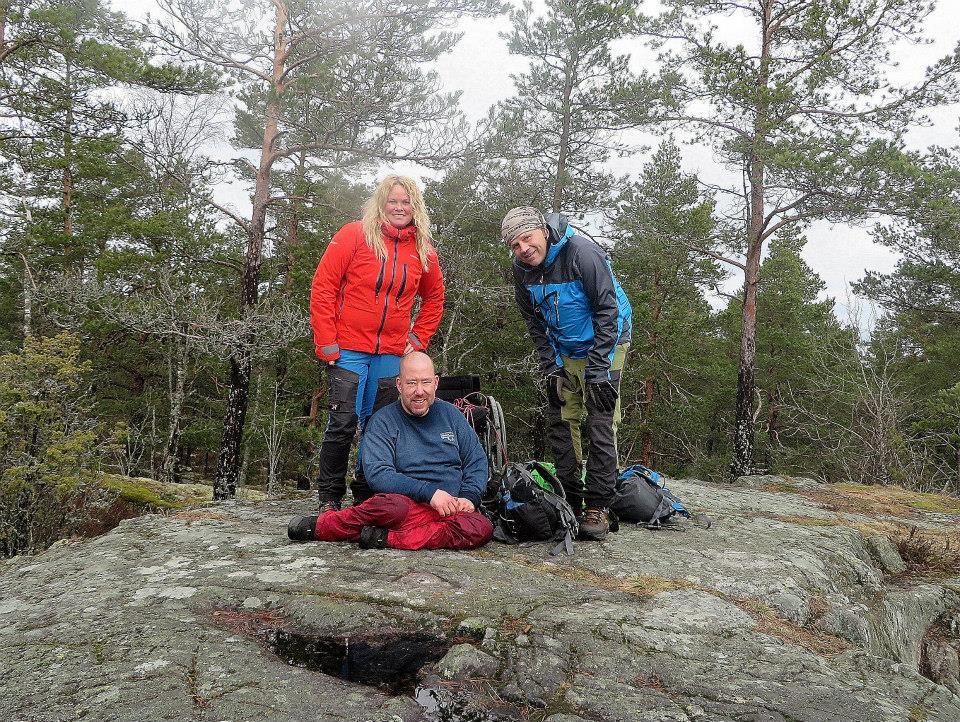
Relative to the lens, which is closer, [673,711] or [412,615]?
[673,711]

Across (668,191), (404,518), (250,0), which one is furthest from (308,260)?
(404,518)

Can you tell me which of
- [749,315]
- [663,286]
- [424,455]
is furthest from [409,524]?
[663,286]

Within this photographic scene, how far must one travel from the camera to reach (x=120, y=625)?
92.3 inches

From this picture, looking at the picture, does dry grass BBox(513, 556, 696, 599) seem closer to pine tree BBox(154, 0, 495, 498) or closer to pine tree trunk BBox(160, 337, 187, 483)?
pine tree BBox(154, 0, 495, 498)

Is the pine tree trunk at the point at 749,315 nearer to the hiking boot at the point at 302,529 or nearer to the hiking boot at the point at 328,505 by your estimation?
the hiking boot at the point at 328,505

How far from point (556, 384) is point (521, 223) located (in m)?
1.09

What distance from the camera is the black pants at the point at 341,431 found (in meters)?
4.01

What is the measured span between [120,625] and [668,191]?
684 inches

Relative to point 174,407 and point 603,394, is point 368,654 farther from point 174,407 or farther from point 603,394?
point 174,407

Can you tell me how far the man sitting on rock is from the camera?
342cm

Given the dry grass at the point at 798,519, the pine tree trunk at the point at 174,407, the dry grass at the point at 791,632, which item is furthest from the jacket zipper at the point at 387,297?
the pine tree trunk at the point at 174,407

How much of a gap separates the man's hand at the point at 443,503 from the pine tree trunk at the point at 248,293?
802 cm

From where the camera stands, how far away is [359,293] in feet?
13.3

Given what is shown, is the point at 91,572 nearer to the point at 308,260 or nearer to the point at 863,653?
the point at 863,653
